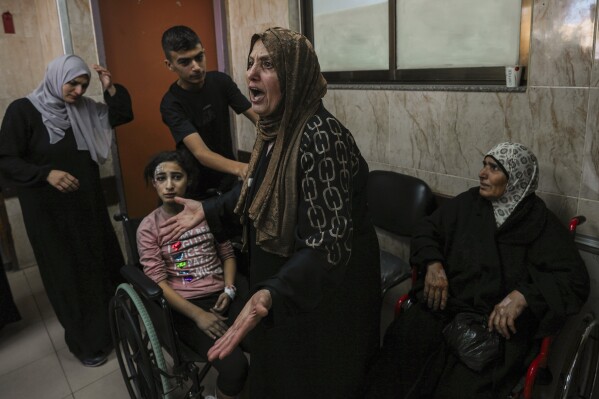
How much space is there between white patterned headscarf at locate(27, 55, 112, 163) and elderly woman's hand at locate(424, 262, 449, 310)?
5.64 ft

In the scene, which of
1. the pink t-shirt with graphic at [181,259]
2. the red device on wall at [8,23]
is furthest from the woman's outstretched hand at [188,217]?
the red device on wall at [8,23]

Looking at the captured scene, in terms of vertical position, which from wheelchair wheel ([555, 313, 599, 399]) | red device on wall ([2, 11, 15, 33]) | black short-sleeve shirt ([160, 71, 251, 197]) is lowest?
wheelchair wheel ([555, 313, 599, 399])

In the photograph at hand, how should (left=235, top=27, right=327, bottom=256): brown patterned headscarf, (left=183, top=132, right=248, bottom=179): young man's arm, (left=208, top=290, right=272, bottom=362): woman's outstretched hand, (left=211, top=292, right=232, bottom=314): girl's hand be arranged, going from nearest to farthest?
1. (left=208, top=290, right=272, bottom=362): woman's outstretched hand
2. (left=235, top=27, right=327, bottom=256): brown patterned headscarf
3. (left=211, top=292, right=232, bottom=314): girl's hand
4. (left=183, top=132, right=248, bottom=179): young man's arm

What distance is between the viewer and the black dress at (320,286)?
1057 mm

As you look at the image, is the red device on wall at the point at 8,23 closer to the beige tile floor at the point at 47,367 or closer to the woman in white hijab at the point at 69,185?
the woman in white hijab at the point at 69,185

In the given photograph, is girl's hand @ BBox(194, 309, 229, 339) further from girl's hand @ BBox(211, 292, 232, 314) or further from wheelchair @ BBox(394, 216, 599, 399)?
wheelchair @ BBox(394, 216, 599, 399)

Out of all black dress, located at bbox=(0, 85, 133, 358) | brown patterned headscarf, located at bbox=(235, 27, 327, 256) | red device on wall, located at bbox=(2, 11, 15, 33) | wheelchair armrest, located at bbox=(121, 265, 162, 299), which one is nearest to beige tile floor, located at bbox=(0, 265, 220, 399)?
black dress, located at bbox=(0, 85, 133, 358)

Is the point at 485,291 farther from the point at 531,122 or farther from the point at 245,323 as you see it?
the point at 245,323

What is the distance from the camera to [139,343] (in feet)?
5.36

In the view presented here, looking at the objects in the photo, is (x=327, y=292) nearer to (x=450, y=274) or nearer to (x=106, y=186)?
(x=450, y=274)

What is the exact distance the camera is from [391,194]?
2.29m

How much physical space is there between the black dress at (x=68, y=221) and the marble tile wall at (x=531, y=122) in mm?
1393

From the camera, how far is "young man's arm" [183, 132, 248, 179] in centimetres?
203

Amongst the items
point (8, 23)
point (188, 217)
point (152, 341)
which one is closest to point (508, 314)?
point (188, 217)
